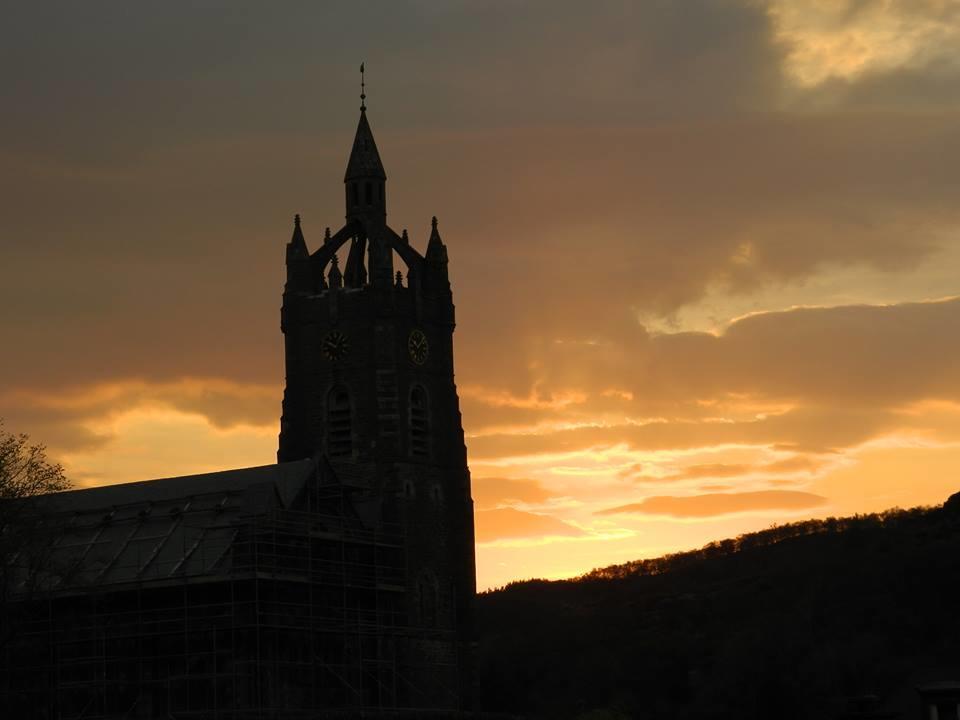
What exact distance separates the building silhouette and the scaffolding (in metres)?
0.10

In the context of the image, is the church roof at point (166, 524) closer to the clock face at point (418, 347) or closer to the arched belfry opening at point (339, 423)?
the arched belfry opening at point (339, 423)

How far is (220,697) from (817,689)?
52441 mm

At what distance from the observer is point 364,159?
95.4 metres

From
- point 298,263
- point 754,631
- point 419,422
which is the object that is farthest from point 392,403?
point 754,631

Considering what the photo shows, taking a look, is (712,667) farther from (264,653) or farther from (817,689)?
(264,653)

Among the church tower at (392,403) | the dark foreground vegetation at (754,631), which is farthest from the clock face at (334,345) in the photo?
the dark foreground vegetation at (754,631)

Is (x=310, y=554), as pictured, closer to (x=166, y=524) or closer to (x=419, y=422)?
(x=166, y=524)

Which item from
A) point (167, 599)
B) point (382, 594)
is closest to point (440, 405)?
point (382, 594)

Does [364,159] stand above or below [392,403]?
above

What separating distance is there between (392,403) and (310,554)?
1280 centimetres

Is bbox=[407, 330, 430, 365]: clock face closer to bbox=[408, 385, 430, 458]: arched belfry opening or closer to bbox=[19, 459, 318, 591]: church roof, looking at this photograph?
bbox=[408, 385, 430, 458]: arched belfry opening

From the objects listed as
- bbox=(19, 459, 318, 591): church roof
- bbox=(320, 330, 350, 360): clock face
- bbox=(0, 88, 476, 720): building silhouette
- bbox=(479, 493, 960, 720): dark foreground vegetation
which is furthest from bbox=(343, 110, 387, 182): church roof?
bbox=(479, 493, 960, 720): dark foreground vegetation

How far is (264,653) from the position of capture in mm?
75062

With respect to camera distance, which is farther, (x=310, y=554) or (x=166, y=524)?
(x=166, y=524)
